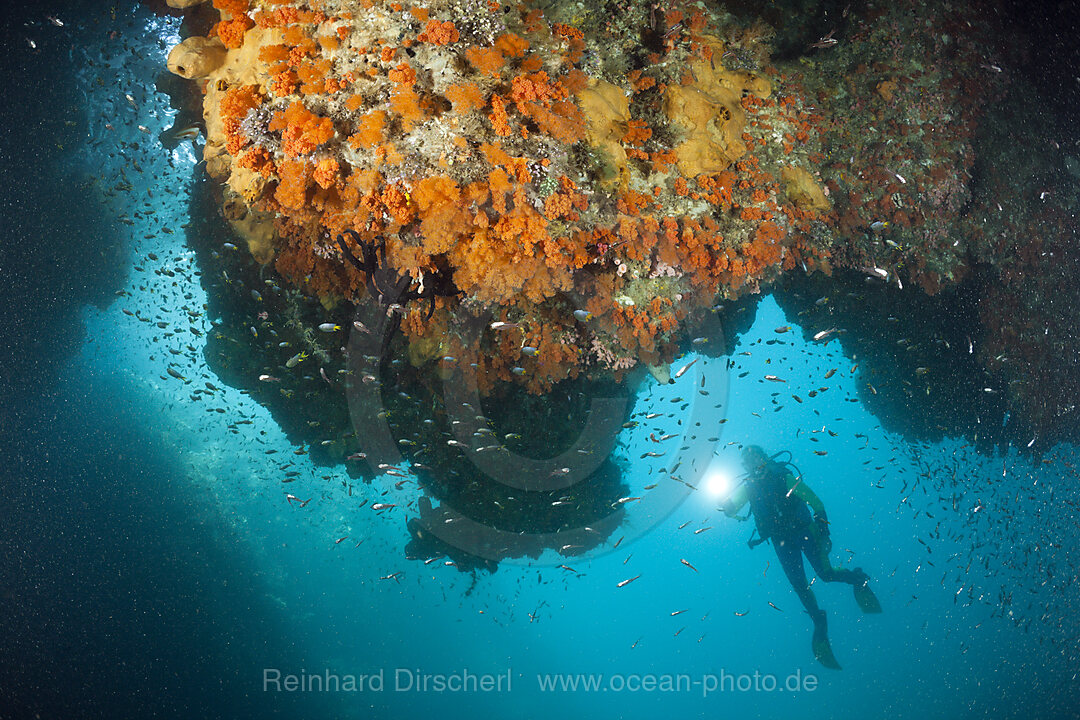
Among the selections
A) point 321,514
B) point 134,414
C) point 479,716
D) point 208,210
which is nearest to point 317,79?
point 208,210

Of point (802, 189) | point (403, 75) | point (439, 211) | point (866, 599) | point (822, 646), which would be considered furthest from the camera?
point (822, 646)

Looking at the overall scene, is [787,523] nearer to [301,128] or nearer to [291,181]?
[291,181]

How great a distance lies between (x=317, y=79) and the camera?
10.7 feet

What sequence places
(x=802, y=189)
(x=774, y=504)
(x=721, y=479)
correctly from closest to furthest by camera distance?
(x=802, y=189) < (x=774, y=504) < (x=721, y=479)

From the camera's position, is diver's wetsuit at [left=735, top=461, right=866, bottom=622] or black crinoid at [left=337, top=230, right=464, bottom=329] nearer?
black crinoid at [left=337, top=230, right=464, bottom=329]

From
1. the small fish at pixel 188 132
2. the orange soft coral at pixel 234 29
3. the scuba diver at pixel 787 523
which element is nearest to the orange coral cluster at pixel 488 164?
the orange soft coral at pixel 234 29

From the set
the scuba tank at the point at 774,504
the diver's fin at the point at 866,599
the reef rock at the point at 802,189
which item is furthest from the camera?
the scuba tank at the point at 774,504

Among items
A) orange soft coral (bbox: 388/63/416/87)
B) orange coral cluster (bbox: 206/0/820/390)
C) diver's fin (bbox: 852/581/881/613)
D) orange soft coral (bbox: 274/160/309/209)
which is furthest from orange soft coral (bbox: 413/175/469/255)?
diver's fin (bbox: 852/581/881/613)

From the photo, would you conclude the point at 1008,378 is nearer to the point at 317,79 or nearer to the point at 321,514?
the point at 317,79

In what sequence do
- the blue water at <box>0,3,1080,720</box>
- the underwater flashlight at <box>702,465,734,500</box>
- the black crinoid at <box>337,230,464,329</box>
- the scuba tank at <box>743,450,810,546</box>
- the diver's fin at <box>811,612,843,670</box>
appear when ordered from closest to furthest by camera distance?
1. the black crinoid at <box>337,230,464,329</box>
2. the blue water at <box>0,3,1080,720</box>
3. the diver's fin at <box>811,612,843,670</box>
4. the scuba tank at <box>743,450,810,546</box>
5. the underwater flashlight at <box>702,465,734,500</box>

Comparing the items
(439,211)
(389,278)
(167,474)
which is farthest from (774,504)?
(167,474)

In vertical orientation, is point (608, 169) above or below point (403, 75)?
below

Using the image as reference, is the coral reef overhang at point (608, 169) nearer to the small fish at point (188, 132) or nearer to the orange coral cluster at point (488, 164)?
the orange coral cluster at point (488, 164)

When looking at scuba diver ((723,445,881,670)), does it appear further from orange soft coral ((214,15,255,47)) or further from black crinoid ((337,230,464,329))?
orange soft coral ((214,15,255,47))
